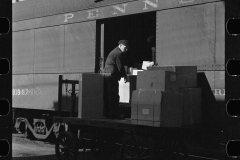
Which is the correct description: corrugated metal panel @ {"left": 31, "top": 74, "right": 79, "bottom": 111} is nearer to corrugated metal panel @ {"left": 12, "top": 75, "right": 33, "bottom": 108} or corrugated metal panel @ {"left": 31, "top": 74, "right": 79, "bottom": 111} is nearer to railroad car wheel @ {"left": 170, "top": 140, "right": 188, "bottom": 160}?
corrugated metal panel @ {"left": 12, "top": 75, "right": 33, "bottom": 108}

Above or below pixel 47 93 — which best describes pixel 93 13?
above

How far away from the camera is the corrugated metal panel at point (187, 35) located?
649 cm

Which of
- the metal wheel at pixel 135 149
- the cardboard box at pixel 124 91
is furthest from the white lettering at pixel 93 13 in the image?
the metal wheel at pixel 135 149

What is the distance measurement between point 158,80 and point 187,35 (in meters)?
1.38

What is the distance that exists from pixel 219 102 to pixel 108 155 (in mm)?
2451

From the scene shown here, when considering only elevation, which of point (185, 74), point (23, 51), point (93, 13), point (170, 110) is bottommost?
point (170, 110)

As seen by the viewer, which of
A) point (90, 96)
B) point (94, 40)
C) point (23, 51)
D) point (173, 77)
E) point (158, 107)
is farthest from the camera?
point (23, 51)

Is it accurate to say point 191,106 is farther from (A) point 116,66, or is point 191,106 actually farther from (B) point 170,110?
(A) point 116,66

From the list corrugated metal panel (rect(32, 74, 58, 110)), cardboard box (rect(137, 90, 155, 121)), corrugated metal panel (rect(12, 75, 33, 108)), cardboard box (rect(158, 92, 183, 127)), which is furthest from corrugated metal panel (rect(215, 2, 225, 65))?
corrugated metal panel (rect(12, 75, 33, 108))

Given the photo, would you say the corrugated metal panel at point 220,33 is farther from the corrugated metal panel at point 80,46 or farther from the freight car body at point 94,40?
the corrugated metal panel at point 80,46

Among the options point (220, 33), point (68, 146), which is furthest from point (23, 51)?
point (220, 33)

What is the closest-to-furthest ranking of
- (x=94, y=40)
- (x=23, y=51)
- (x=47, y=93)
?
(x=94, y=40) → (x=47, y=93) → (x=23, y=51)

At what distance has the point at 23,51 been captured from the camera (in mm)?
11008
